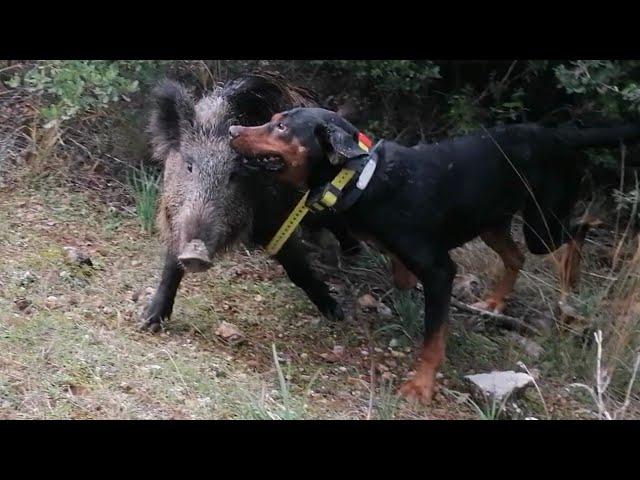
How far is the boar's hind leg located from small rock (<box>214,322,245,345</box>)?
1.70ft

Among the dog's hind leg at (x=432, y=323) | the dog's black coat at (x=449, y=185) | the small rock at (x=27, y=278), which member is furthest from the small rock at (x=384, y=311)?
the small rock at (x=27, y=278)

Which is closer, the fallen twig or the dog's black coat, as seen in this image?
the dog's black coat

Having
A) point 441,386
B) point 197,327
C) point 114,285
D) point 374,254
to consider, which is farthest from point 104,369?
point 374,254

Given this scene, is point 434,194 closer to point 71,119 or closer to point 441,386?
point 441,386

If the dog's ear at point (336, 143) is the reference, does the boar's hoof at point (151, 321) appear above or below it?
below

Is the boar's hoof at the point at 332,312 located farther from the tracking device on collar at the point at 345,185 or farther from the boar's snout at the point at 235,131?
the boar's snout at the point at 235,131

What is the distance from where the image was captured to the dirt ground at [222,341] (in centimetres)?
411

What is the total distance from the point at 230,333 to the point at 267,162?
109 cm

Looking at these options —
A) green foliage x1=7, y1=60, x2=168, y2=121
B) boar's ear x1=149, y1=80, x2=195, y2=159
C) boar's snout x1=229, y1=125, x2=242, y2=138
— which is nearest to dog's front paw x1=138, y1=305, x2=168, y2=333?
boar's ear x1=149, y1=80, x2=195, y2=159

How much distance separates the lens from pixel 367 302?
5.76m

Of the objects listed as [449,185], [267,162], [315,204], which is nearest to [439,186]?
[449,185]

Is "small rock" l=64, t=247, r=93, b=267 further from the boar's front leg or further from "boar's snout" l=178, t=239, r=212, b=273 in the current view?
"boar's snout" l=178, t=239, r=212, b=273

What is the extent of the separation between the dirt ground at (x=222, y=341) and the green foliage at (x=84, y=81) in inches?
24.7

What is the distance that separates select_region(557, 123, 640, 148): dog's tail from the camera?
18.0 feet
